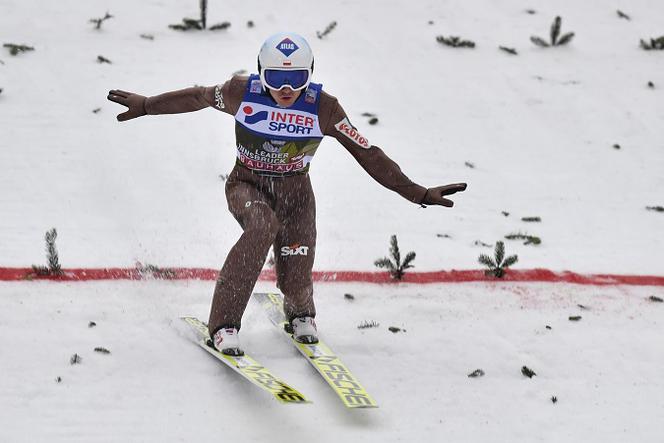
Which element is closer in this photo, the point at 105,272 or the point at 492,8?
the point at 105,272

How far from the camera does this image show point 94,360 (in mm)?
5094

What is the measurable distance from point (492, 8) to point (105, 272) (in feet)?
24.3

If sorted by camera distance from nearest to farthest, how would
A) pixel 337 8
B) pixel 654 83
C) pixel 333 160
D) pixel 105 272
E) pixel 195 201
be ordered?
pixel 105 272 → pixel 195 201 → pixel 333 160 → pixel 654 83 → pixel 337 8

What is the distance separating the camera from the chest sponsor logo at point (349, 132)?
5.31m

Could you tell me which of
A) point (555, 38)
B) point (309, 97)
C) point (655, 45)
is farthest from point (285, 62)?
point (655, 45)

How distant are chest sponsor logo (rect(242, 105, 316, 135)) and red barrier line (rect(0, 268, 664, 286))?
1.54 meters

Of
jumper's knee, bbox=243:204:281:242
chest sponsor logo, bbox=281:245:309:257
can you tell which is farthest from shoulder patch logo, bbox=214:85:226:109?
chest sponsor logo, bbox=281:245:309:257

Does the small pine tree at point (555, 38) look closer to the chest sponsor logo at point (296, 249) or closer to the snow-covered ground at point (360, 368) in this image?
the snow-covered ground at point (360, 368)

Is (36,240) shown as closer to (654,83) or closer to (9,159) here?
(9,159)

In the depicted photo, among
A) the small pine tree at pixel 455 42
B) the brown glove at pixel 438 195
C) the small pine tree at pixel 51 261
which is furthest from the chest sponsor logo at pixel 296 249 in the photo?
the small pine tree at pixel 455 42

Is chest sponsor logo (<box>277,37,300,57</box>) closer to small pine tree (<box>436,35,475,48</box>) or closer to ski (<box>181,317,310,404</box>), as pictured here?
ski (<box>181,317,310,404</box>)

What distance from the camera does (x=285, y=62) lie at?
502 centimetres

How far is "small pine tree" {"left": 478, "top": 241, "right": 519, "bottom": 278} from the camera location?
21.5ft

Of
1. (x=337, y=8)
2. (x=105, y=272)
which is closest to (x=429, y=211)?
(x=105, y=272)
